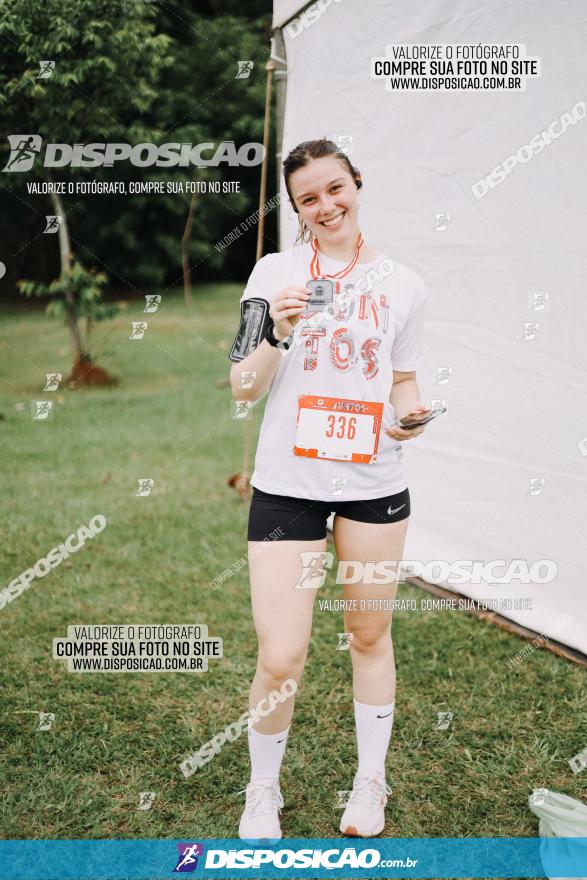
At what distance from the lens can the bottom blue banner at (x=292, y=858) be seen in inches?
82.7

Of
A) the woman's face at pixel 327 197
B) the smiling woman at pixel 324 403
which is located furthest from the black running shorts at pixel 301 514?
the woman's face at pixel 327 197

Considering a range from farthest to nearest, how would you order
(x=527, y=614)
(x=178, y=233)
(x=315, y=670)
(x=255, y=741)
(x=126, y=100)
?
(x=178, y=233)
(x=126, y=100)
(x=527, y=614)
(x=315, y=670)
(x=255, y=741)

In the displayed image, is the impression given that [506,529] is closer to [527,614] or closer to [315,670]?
[527,614]

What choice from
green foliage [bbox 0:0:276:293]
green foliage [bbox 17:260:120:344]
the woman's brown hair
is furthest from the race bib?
green foliage [bbox 17:260:120:344]

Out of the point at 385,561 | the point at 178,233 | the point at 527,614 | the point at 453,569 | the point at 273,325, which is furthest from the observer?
the point at 178,233

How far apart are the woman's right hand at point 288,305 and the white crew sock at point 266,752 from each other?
107cm

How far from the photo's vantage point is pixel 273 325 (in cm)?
182

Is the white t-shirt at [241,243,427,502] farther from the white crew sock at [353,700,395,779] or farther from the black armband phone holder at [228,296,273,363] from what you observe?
the white crew sock at [353,700,395,779]

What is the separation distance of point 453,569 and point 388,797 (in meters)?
1.46

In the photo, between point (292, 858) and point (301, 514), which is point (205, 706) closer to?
point (292, 858)

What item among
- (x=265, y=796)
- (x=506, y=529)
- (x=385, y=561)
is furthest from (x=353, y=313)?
(x=506, y=529)

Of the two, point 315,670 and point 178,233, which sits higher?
point 178,233

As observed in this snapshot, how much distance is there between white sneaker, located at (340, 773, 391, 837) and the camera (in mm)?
2207

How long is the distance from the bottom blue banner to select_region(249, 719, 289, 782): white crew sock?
0.18 m
